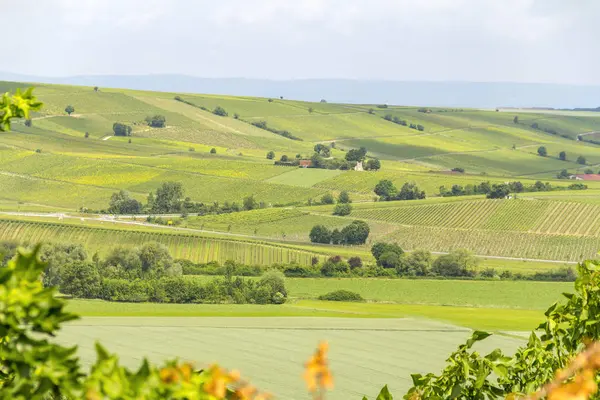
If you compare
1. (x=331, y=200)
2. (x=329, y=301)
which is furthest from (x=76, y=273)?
(x=331, y=200)

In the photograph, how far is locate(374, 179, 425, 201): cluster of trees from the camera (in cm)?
14862

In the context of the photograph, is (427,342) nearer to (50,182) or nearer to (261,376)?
(261,376)

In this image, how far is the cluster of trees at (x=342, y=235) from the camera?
122m

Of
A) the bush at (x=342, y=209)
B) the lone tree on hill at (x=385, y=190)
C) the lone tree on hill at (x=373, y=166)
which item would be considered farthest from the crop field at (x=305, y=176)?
the bush at (x=342, y=209)

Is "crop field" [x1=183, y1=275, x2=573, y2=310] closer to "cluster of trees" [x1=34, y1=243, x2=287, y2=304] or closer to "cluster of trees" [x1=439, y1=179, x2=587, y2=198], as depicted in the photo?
"cluster of trees" [x1=34, y1=243, x2=287, y2=304]

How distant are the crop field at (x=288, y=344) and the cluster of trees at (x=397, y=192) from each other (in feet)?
285

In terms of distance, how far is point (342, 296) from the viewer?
81.6 metres

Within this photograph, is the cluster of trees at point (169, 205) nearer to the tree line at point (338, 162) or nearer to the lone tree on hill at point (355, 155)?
the tree line at point (338, 162)

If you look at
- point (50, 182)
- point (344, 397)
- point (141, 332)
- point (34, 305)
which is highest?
point (34, 305)

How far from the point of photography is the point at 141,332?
50.5m

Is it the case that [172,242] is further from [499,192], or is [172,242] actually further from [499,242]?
[499,192]

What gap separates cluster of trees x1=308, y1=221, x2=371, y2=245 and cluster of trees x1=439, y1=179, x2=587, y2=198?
1122 inches

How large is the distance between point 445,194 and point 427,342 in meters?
99.7

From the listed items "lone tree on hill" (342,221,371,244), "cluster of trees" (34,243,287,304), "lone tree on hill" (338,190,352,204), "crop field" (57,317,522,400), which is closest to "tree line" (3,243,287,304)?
"cluster of trees" (34,243,287,304)
